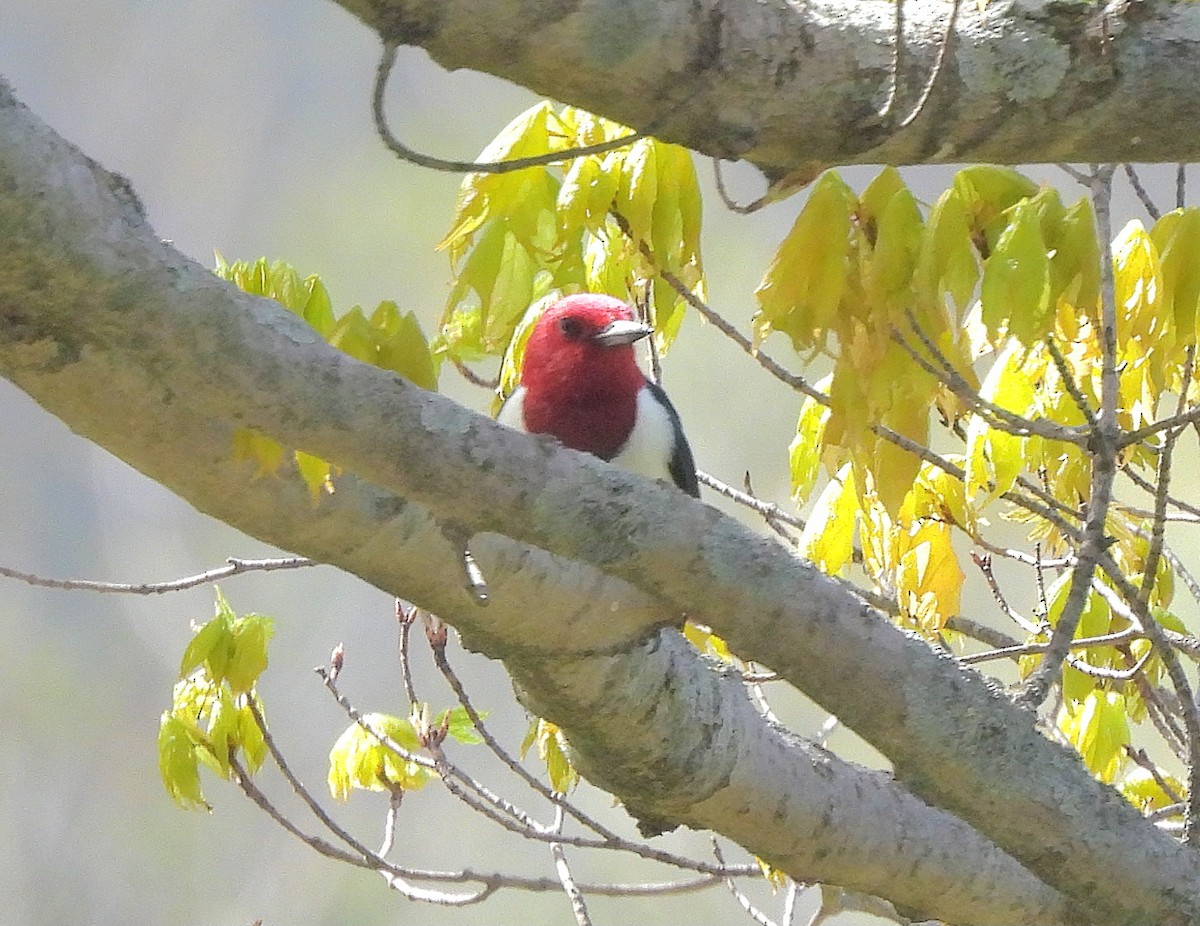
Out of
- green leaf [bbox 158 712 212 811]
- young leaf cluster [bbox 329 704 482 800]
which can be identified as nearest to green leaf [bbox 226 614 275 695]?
green leaf [bbox 158 712 212 811]

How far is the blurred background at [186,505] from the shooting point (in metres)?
2.50

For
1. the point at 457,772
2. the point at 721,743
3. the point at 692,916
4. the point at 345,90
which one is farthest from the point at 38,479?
the point at 721,743

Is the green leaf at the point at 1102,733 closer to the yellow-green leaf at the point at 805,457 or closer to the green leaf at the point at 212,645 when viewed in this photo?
the yellow-green leaf at the point at 805,457

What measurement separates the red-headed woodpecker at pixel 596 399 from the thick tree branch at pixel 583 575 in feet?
2.07

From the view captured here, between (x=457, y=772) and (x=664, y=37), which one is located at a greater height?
(x=664, y=37)

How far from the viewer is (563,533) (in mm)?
764

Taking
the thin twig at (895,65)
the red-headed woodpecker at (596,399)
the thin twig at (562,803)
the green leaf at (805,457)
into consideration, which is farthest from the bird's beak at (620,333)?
the thin twig at (895,65)

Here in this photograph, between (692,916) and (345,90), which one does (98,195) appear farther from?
(692,916)

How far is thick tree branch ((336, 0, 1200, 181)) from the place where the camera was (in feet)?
2.54

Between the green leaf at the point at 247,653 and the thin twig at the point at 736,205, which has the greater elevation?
the thin twig at the point at 736,205

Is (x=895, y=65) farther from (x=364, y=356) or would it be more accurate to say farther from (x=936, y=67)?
(x=364, y=356)

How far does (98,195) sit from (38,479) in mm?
2084

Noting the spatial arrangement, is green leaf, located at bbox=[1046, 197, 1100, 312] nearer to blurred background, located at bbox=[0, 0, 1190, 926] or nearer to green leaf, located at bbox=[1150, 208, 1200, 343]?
green leaf, located at bbox=[1150, 208, 1200, 343]

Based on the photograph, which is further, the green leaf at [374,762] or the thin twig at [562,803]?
the green leaf at [374,762]
